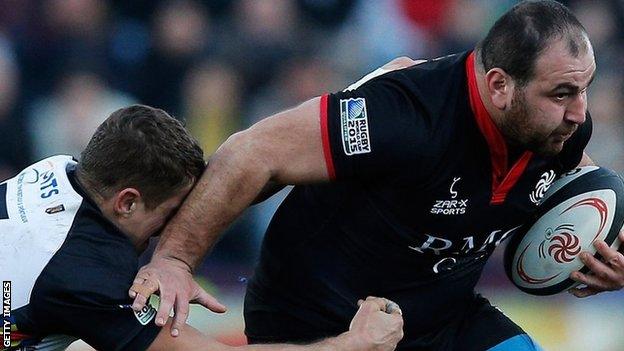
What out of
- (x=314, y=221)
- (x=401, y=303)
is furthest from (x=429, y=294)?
(x=314, y=221)

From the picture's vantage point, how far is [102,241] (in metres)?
3.59

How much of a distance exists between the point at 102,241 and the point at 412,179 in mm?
1017

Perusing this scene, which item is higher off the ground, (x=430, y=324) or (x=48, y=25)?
(x=48, y=25)

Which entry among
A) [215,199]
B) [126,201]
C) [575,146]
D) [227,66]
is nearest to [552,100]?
[575,146]

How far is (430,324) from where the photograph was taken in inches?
170

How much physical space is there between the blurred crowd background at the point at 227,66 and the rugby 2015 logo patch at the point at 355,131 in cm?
249

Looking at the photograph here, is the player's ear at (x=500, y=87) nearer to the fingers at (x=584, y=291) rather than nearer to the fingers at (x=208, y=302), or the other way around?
the fingers at (x=584, y=291)

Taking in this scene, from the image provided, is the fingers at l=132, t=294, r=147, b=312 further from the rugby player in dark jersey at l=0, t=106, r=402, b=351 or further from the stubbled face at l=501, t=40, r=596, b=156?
Answer: the stubbled face at l=501, t=40, r=596, b=156

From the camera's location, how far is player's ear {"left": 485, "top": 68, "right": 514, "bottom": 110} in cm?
381

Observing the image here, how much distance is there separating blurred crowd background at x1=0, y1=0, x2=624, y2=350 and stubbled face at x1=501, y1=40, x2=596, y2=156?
2.61m

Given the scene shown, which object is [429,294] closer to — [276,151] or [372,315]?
[372,315]

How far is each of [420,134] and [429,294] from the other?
713 mm

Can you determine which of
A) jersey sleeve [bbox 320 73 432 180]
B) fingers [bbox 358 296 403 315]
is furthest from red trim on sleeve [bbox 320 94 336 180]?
fingers [bbox 358 296 403 315]

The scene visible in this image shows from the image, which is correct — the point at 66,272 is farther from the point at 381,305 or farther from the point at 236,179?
the point at 381,305
